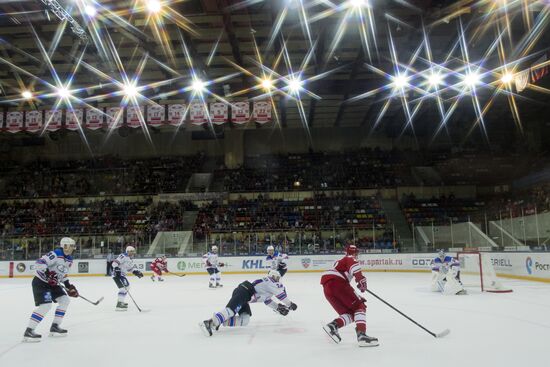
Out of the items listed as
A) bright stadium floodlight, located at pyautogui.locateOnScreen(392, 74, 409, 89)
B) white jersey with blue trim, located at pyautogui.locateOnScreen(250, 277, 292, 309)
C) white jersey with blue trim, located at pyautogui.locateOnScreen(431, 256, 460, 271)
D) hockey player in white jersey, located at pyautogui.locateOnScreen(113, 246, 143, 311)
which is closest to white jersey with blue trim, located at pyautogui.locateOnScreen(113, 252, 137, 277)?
hockey player in white jersey, located at pyautogui.locateOnScreen(113, 246, 143, 311)

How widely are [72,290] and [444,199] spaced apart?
24.4 m

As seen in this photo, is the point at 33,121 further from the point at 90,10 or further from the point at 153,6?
the point at 153,6

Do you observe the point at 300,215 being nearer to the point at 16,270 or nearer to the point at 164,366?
the point at 16,270

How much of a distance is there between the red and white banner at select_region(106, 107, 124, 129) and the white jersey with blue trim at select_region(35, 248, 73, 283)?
13.9 m

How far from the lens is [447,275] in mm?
11359

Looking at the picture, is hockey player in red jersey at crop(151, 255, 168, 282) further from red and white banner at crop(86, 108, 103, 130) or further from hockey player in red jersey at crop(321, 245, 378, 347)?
hockey player in red jersey at crop(321, 245, 378, 347)

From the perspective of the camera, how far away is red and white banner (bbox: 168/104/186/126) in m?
19.4

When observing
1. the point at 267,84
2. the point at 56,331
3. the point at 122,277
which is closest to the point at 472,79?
the point at 267,84

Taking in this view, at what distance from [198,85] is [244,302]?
48.9 feet

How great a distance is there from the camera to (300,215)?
86.3 ft

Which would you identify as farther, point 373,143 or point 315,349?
point 373,143

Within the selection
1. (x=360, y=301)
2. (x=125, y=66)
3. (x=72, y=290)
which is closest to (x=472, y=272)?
(x=360, y=301)

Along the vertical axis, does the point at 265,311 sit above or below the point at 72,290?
below

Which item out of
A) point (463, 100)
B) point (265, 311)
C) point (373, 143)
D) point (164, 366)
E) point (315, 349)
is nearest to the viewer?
point (164, 366)
